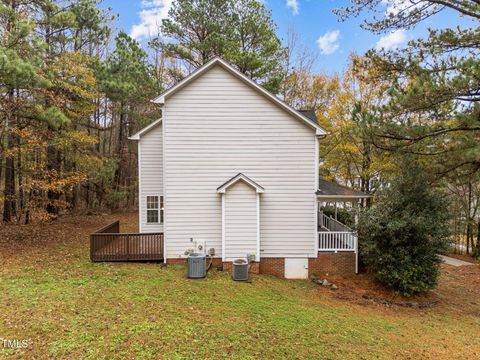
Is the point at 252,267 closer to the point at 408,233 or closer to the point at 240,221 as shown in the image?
the point at 240,221

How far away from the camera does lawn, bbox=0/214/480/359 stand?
17.1 feet

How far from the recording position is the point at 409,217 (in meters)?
9.84

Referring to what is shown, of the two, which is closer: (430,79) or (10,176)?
(430,79)

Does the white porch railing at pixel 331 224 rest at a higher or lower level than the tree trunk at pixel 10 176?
lower

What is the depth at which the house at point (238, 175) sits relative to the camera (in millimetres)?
10773

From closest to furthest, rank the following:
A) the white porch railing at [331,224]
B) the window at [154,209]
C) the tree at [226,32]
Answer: the white porch railing at [331,224], the window at [154,209], the tree at [226,32]

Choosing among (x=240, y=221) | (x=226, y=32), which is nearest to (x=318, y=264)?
(x=240, y=221)

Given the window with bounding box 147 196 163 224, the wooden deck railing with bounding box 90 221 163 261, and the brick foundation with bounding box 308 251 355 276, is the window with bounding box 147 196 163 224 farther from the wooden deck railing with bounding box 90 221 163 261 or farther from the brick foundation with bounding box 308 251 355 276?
the brick foundation with bounding box 308 251 355 276

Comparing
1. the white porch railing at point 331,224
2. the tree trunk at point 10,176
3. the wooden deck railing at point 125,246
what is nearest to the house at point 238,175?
the wooden deck railing at point 125,246

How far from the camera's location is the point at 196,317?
6480 millimetres

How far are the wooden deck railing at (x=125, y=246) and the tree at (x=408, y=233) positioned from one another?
7703 millimetres

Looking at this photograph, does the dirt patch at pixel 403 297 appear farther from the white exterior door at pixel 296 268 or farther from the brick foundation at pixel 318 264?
the white exterior door at pixel 296 268

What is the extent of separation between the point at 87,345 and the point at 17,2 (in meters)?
15.4

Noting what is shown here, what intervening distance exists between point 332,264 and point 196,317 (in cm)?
684
